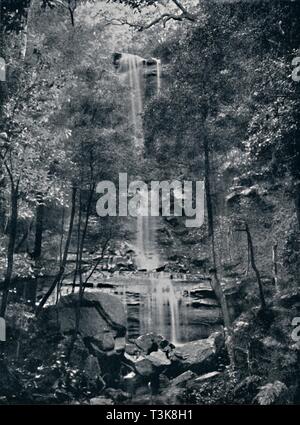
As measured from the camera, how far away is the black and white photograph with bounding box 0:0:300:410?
33.6 feet

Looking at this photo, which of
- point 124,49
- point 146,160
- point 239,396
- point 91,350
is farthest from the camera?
point 124,49

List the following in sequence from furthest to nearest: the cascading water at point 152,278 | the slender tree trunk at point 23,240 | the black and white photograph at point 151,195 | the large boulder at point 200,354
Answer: the cascading water at point 152,278 → the slender tree trunk at point 23,240 → the large boulder at point 200,354 → the black and white photograph at point 151,195

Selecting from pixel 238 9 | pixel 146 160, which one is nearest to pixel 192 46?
pixel 238 9

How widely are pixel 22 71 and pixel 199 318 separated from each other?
10335 mm

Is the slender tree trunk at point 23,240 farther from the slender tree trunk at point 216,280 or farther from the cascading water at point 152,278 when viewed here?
the slender tree trunk at point 216,280

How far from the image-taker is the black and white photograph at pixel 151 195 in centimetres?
1025

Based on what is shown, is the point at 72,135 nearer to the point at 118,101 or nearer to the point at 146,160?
the point at 118,101

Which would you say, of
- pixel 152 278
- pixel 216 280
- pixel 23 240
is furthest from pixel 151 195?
pixel 216 280

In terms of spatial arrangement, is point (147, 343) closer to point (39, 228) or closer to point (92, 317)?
point (92, 317)

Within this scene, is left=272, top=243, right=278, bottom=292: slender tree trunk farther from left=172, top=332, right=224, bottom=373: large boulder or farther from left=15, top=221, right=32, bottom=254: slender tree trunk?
left=15, top=221, right=32, bottom=254: slender tree trunk

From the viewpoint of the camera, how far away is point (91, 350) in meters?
13.9

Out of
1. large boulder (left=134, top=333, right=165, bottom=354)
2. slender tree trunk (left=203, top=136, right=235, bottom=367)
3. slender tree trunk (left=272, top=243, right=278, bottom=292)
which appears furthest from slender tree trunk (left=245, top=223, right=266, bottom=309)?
large boulder (left=134, top=333, right=165, bottom=354)

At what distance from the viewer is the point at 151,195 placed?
→ 769 inches

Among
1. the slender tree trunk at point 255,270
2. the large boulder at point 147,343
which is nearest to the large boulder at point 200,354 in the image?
the large boulder at point 147,343
